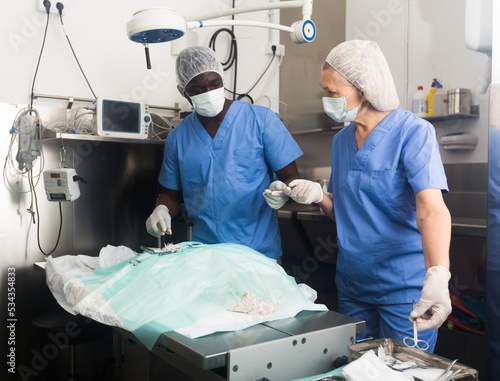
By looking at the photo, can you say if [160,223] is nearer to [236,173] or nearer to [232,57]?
[236,173]

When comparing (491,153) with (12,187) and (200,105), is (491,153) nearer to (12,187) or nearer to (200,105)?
(200,105)


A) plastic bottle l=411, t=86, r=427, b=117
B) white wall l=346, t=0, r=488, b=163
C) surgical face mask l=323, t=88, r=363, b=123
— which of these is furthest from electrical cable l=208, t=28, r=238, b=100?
surgical face mask l=323, t=88, r=363, b=123

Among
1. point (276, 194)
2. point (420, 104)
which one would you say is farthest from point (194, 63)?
point (420, 104)

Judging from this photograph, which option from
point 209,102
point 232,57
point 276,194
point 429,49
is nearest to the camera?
point 276,194

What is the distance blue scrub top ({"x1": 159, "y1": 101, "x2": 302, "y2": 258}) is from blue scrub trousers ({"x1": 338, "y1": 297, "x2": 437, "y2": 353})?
0.56 meters

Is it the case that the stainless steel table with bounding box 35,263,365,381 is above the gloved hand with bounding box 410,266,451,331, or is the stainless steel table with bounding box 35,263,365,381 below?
below

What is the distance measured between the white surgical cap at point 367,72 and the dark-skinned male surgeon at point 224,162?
576 mm

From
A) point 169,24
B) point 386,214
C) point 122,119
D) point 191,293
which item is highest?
point 169,24

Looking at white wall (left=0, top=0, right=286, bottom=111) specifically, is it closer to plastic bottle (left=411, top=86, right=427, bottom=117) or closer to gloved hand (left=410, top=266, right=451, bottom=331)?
plastic bottle (left=411, top=86, right=427, bottom=117)

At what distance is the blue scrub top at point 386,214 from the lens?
1.54 m

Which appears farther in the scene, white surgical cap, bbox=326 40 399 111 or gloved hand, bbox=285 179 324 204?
gloved hand, bbox=285 179 324 204

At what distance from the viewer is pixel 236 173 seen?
2066 millimetres

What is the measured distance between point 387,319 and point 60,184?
5.72ft

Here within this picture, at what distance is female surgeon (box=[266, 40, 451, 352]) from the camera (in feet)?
4.93
